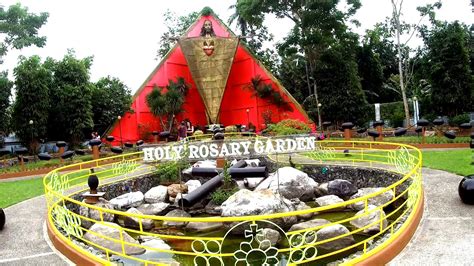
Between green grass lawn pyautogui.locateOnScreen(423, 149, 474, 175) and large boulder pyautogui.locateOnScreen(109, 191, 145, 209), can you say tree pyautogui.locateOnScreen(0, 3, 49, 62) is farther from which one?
green grass lawn pyautogui.locateOnScreen(423, 149, 474, 175)

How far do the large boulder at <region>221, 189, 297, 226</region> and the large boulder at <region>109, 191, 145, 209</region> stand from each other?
12.5 feet

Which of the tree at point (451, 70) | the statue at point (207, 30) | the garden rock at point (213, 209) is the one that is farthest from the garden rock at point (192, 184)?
the tree at point (451, 70)

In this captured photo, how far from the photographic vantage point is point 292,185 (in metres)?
13.9

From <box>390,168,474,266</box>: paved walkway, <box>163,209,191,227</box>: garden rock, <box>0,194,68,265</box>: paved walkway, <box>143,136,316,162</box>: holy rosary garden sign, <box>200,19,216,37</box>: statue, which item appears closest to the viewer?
<box>390,168,474,266</box>: paved walkway

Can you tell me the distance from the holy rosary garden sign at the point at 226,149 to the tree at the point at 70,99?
1719cm

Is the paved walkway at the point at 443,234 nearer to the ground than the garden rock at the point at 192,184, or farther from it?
farther from it

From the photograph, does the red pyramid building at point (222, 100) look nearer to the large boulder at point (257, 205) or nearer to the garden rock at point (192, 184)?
the garden rock at point (192, 184)

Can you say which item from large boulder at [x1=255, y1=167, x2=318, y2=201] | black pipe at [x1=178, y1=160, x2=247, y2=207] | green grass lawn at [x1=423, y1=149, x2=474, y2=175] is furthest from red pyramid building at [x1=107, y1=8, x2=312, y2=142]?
black pipe at [x1=178, y1=160, x2=247, y2=207]

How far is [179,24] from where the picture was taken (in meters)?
43.9

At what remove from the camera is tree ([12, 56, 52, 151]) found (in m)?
23.8

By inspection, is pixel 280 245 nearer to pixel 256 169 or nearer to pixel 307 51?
pixel 256 169

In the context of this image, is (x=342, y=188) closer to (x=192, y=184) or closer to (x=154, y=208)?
(x=192, y=184)

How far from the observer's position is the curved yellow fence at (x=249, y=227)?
17.4ft

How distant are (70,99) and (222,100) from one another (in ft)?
38.5
